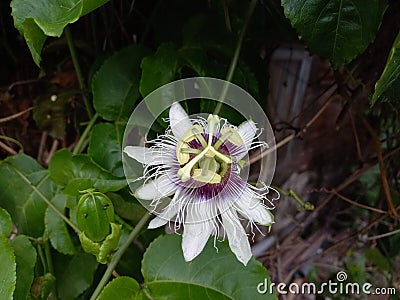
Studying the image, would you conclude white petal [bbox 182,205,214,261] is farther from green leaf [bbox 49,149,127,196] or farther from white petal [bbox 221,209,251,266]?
A: green leaf [bbox 49,149,127,196]

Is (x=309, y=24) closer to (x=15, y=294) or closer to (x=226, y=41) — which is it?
(x=226, y=41)

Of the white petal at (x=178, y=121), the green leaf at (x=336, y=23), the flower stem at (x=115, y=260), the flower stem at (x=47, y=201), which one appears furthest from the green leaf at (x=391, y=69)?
the flower stem at (x=47, y=201)

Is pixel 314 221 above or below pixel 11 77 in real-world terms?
below

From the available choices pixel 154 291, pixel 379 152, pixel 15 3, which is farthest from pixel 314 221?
pixel 15 3

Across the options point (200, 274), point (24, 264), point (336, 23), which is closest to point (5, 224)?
point (24, 264)

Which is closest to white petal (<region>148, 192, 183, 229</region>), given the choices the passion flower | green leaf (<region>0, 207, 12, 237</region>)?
the passion flower

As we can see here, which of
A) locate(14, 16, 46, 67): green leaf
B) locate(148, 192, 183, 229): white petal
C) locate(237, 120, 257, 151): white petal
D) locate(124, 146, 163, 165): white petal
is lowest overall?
locate(148, 192, 183, 229): white petal
